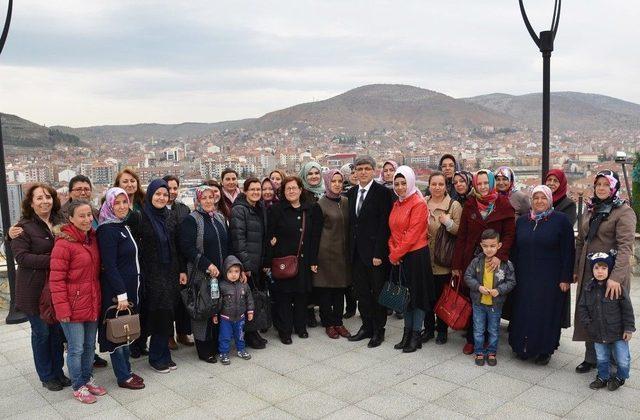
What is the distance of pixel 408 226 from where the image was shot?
13.8ft

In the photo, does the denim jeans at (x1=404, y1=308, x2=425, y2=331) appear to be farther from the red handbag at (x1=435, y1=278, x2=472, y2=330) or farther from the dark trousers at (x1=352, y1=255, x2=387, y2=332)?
the dark trousers at (x1=352, y1=255, x2=387, y2=332)

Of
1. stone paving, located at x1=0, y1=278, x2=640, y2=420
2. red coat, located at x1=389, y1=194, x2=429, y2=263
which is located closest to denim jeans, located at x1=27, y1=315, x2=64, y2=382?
stone paving, located at x1=0, y1=278, x2=640, y2=420

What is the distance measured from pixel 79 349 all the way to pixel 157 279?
69cm

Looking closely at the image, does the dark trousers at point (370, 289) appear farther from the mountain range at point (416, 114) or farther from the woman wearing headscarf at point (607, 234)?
the mountain range at point (416, 114)

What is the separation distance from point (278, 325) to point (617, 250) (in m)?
2.85

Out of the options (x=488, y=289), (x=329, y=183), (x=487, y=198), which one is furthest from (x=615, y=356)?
(x=329, y=183)

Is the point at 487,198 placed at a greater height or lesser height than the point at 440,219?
greater

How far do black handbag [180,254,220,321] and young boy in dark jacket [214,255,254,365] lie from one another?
12cm

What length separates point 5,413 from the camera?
11.1ft

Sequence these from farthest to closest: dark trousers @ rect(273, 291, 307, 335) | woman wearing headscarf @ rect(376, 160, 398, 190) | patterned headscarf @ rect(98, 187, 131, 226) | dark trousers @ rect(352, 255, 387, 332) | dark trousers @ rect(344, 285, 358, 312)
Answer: dark trousers @ rect(344, 285, 358, 312) < woman wearing headscarf @ rect(376, 160, 398, 190) < dark trousers @ rect(273, 291, 307, 335) < dark trousers @ rect(352, 255, 387, 332) < patterned headscarf @ rect(98, 187, 131, 226)

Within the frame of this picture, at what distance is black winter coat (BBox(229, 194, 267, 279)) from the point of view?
4297mm

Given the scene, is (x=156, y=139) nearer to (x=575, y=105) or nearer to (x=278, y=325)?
(x=278, y=325)

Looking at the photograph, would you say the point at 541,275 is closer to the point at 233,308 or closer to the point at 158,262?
the point at 233,308

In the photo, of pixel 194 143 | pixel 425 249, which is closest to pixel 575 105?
pixel 194 143
